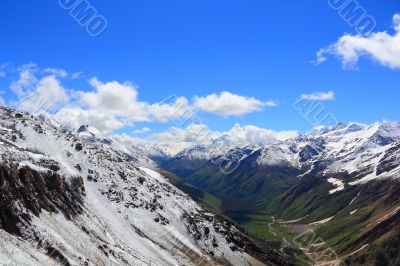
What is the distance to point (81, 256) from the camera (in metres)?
79.4

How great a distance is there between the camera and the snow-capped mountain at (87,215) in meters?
74.3

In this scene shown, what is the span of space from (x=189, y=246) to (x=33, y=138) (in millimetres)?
63967

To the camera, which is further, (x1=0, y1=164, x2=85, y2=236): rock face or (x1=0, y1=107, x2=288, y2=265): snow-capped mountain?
(x1=0, y1=107, x2=288, y2=265): snow-capped mountain

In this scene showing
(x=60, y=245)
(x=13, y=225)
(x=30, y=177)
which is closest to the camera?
(x=13, y=225)

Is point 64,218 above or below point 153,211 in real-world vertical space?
below

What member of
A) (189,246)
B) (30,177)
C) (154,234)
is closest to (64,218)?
(30,177)

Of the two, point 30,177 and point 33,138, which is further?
point 33,138

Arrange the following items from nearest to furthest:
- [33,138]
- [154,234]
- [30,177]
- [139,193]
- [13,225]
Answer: [13,225] → [30,177] → [154,234] → [33,138] → [139,193]

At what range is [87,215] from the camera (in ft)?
369

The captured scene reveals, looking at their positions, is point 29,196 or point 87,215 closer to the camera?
point 29,196

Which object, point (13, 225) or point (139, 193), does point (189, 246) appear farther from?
point (13, 225)

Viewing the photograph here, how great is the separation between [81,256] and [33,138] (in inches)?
3293

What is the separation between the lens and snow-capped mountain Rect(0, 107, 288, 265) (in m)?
74.3

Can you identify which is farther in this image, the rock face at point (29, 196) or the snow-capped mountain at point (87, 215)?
the snow-capped mountain at point (87, 215)
